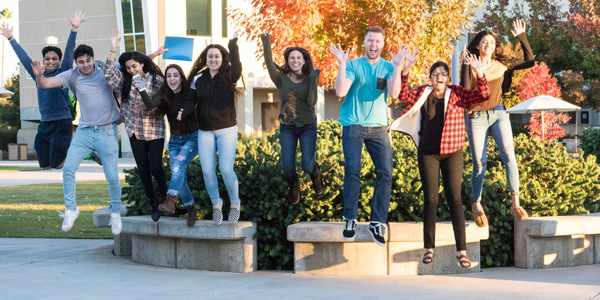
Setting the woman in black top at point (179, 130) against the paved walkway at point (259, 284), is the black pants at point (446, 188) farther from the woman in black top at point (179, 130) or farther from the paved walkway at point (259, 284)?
the woman in black top at point (179, 130)

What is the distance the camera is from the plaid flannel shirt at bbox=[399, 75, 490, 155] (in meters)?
7.26

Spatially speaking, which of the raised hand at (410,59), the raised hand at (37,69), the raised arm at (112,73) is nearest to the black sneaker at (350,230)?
the raised hand at (410,59)

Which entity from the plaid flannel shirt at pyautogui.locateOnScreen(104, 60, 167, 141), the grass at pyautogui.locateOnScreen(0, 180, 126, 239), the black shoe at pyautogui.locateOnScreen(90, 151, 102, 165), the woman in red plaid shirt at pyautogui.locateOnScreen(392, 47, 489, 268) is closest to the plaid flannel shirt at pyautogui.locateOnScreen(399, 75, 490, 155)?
the woman in red plaid shirt at pyautogui.locateOnScreen(392, 47, 489, 268)

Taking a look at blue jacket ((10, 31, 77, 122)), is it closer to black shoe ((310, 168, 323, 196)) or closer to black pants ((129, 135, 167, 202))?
black pants ((129, 135, 167, 202))

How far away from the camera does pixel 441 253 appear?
7961mm

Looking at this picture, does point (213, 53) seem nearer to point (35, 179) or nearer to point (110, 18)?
point (35, 179)

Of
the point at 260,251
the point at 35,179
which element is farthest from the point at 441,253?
the point at 35,179

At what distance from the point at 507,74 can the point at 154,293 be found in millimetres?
4195

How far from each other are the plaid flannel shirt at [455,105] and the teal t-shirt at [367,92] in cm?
20

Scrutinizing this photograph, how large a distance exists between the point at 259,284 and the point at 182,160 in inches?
61.7

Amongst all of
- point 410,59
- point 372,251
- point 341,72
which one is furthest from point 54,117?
point 410,59

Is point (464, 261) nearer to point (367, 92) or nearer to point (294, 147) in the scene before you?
point (367, 92)

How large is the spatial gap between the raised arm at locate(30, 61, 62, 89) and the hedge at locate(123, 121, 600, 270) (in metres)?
1.68

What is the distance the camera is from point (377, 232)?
7395mm
